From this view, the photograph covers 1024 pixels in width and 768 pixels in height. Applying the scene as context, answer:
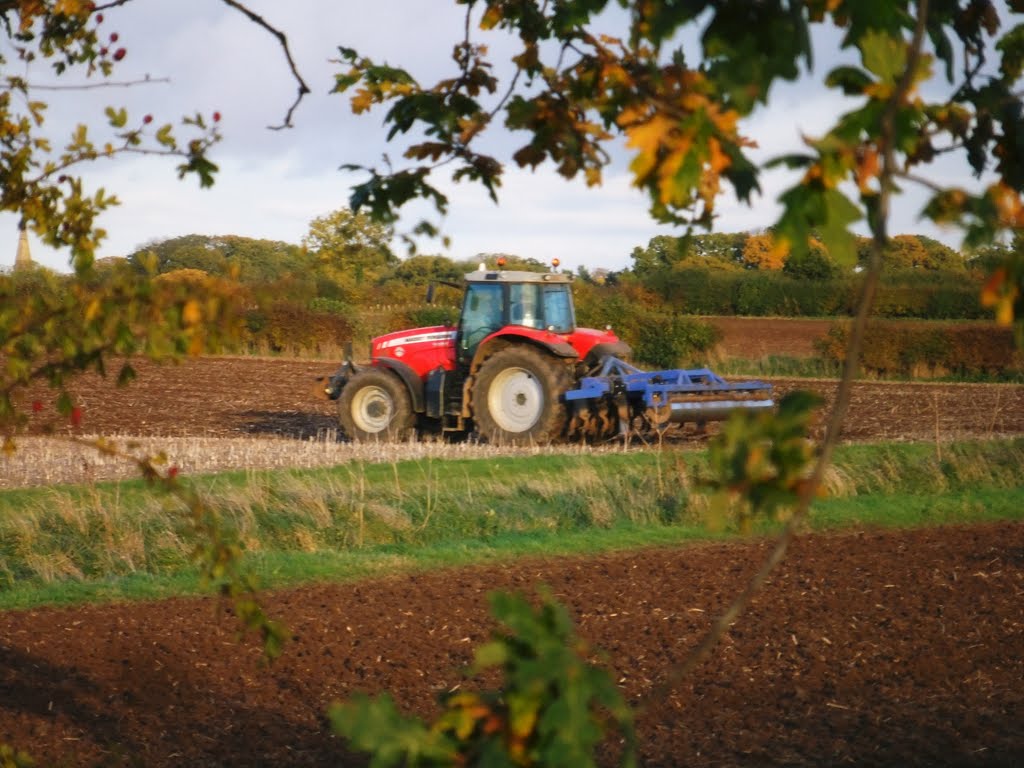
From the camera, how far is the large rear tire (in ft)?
48.2

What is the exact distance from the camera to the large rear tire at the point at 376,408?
14703 millimetres

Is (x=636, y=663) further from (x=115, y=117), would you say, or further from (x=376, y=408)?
(x=376, y=408)

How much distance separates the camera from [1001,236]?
170 centimetres

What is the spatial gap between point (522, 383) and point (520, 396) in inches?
5.7

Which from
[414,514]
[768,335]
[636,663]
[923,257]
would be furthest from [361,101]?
[923,257]

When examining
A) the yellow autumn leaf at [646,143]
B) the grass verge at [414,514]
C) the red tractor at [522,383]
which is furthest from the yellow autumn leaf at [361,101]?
the red tractor at [522,383]

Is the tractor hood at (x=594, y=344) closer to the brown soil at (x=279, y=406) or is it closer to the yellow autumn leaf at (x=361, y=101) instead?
the brown soil at (x=279, y=406)

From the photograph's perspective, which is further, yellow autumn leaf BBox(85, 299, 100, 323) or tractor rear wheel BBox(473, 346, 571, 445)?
tractor rear wheel BBox(473, 346, 571, 445)

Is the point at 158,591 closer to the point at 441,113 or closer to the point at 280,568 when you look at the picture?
the point at 280,568

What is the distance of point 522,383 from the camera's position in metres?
14.0

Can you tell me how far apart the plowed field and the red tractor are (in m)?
4.38

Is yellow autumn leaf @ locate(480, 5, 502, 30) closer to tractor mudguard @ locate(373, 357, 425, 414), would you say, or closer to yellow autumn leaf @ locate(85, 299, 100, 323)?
yellow autumn leaf @ locate(85, 299, 100, 323)

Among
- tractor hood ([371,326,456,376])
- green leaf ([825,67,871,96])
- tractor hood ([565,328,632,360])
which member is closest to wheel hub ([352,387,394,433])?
tractor hood ([371,326,456,376])

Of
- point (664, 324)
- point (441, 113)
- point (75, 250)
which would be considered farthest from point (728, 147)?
point (664, 324)
